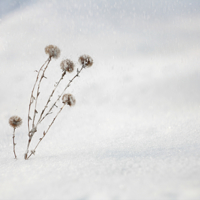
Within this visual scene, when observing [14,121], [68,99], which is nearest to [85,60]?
[68,99]

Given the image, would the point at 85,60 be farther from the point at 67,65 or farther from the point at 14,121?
the point at 14,121

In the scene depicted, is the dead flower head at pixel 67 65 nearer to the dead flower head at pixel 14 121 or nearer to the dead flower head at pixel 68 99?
the dead flower head at pixel 68 99

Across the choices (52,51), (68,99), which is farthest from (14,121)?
(52,51)

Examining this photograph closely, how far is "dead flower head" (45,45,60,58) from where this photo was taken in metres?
1.11

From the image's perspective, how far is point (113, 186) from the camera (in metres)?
0.54

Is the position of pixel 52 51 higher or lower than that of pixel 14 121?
higher

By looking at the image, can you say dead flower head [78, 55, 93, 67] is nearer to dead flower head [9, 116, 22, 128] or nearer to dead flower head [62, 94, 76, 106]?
dead flower head [62, 94, 76, 106]

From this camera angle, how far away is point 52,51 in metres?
1.11

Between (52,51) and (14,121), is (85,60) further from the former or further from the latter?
(14,121)

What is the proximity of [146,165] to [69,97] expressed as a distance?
563mm

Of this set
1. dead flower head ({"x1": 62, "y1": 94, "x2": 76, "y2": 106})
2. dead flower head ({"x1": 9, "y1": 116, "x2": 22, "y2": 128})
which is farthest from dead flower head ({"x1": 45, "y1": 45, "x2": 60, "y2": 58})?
dead flower head ({"x1": 9, "y1": 116, "x2": 22, "y2": 128})

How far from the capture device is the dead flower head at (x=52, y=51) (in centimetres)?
111

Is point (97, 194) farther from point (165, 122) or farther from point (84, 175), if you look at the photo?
point (165, 122)

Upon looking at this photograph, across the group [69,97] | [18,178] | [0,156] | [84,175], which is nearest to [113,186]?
[84,175]
